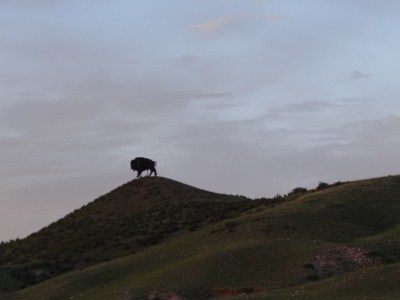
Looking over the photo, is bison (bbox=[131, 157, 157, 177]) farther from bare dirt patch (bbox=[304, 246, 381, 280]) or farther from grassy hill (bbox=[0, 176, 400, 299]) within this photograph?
bare dirt patch (bbox=[304, 246, 381, 280])

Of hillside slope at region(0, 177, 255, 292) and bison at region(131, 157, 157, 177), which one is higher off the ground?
bison at region(131, 157, 157, 177)

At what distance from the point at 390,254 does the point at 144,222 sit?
2918 centimetres

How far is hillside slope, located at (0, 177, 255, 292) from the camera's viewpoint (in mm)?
61344

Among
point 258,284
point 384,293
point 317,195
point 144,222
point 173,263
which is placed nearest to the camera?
point 384,293

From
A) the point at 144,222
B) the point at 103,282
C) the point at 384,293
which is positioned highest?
the point at 144,222

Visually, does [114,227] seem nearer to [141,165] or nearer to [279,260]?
[141,165]

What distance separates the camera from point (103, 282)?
4653cm

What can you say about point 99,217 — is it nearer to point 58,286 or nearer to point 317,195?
point 317,195

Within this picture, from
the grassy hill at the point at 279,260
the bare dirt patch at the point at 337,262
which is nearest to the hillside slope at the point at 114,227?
the grassy hill at the point at 279,260

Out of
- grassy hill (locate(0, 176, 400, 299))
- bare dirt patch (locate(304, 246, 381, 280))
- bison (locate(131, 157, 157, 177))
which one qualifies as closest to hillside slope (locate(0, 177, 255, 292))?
bison (locate(131, 157, 157, 177))

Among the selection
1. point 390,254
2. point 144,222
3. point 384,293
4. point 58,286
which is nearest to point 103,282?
point 58,286

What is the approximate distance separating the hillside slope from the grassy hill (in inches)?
99.2

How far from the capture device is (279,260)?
43.4 meters

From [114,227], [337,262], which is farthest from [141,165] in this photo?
[337,262]
